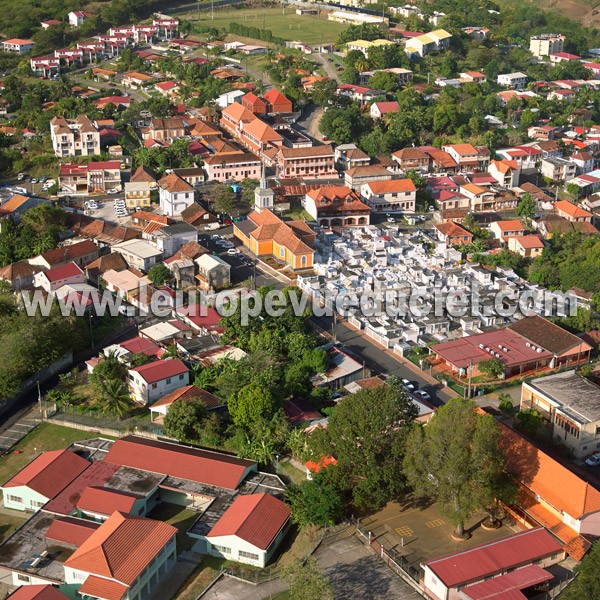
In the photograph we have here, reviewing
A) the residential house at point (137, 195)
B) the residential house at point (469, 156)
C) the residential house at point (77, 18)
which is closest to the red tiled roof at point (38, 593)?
the residential house at point (137, 195)

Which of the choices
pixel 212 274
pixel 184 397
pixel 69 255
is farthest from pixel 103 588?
pixel 69 255

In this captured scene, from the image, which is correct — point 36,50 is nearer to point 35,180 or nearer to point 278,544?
point 35,180

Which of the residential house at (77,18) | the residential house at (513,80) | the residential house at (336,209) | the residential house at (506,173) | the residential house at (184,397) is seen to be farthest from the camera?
the residential house at (77,18)

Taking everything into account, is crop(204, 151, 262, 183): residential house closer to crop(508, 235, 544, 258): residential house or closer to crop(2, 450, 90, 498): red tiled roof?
crop(508, 235, 544, 258): residential house

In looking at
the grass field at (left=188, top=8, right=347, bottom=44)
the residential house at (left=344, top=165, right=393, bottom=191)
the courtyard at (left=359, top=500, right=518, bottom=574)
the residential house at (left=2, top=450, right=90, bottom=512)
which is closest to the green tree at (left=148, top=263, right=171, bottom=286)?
the residential house at (left=2, top=450, right=90, bottom=512)

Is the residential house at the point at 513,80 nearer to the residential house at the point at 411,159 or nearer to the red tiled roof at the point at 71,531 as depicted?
the residential house at the point at 411,159

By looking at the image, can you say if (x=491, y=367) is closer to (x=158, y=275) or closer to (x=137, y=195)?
(x=158, y=275)
